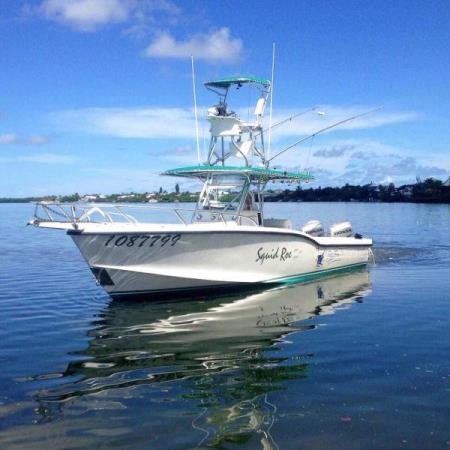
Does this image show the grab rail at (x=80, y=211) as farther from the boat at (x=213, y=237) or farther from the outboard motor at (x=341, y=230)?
the outboard motor at (x=341, y=230)

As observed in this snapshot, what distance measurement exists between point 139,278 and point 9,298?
3732 mm

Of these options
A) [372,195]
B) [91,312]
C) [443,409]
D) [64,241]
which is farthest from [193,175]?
[372,195]

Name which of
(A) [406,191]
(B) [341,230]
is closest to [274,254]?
(B) [341,230]

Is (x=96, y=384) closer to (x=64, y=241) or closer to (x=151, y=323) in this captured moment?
(x=151, y=323)

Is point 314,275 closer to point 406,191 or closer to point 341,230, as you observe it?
point 341,230

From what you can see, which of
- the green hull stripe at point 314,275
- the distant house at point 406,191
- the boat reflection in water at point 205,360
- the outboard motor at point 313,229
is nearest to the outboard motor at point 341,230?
the green hull stripe at point 314,275

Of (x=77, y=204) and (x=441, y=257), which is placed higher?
(x=77, y=204)

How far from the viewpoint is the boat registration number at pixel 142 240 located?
1348 centimetres

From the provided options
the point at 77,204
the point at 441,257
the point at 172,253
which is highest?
the point at 77,204

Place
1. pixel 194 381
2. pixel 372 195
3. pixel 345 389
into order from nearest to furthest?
pixel 345 389 < pixel 194 381 < pixel 372 195

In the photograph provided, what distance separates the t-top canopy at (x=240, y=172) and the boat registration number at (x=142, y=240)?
2.96 m

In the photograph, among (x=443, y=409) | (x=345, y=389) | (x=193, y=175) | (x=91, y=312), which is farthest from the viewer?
(x=193, y=175)

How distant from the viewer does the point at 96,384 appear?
805cm

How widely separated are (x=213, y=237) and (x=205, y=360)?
5.42 m
